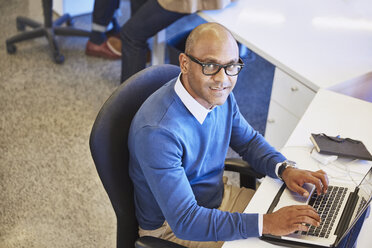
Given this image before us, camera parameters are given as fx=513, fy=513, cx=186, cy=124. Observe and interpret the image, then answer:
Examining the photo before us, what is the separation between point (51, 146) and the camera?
265 cm

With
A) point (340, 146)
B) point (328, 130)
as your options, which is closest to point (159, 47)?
point (328, 130)

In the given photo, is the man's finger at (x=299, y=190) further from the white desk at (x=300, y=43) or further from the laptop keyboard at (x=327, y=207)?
the white desk at (x=300, y=43)

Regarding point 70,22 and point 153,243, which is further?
point 70,22

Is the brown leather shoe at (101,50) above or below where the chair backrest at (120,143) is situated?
below

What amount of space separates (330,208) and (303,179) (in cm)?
11

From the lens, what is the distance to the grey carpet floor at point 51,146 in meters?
2.21

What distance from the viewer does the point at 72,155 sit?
8.55 ft

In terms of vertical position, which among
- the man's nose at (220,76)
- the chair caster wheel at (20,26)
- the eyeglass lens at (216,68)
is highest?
the eyeglass lens at (216,68)

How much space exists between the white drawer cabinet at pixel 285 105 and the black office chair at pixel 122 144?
690 millimetres

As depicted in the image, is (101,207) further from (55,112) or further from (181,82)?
(181,82)

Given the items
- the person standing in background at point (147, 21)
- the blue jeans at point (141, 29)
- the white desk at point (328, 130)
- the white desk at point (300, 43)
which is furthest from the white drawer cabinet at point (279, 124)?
the blue jeans at point (141, 29)

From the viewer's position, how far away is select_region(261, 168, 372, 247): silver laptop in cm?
132

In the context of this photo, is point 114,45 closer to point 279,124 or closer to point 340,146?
point 279,124

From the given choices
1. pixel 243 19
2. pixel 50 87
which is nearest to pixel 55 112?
pixel 50 87
